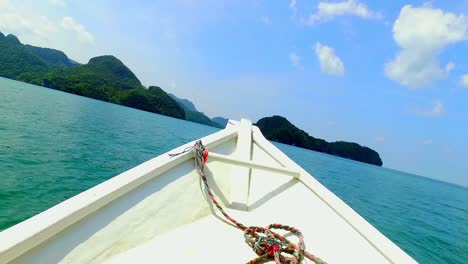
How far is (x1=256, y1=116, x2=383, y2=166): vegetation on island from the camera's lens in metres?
131

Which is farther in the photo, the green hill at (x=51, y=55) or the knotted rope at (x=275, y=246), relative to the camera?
the green hill at (x=51, y=55)

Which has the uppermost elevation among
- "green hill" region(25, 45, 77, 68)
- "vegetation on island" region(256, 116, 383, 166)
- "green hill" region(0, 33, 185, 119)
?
"green hill" region(25, 45, 77, 68)

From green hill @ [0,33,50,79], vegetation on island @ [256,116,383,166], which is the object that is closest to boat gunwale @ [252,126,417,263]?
green hill @ [0,33,50,79]

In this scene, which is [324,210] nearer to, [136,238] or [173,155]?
[173,155]

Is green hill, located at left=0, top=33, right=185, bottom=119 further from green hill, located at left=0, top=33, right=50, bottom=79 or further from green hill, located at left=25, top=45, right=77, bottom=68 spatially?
green hill, located at left=25, top=45, right=77, bottom=68

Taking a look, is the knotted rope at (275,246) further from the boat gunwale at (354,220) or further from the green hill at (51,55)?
the green hill at (51,55)

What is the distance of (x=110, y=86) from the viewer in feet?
368

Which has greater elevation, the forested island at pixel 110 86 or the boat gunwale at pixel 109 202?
Answer: the forested island at pixel 110 86

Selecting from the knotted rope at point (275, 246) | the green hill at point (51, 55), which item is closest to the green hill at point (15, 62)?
the green hill at point (51, 55)

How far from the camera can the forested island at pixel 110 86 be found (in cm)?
9731

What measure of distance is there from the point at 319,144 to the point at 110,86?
312 feet

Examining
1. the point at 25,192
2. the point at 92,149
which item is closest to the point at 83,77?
the point at 92,149

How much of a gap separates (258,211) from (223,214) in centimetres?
46

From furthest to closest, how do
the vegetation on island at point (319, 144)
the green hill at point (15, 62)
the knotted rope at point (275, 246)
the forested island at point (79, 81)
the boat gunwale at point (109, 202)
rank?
the vegetation on island at point (319, 144), the green hill at point (15, 62), the forested island at point (79, 81), the knotted rope at point (275, 246), the boat gunwale at point (109, 202)
